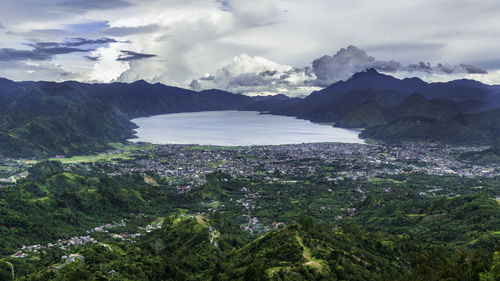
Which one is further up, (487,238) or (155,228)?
(487,238)

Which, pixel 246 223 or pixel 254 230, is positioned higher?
pixel 246 223

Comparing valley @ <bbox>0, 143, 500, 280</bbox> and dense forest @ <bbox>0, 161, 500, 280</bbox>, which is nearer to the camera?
dense forest @ <bbox>0, 161, 500, 280</bbox>

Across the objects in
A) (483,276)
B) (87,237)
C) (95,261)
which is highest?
(483,276)

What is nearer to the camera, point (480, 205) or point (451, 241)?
point (451, 241)

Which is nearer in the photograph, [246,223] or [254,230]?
[254,230]

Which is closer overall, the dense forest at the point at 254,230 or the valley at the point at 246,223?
the dense forest at the point at 254,230

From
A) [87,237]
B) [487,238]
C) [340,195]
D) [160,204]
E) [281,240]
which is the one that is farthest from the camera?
[340,195]

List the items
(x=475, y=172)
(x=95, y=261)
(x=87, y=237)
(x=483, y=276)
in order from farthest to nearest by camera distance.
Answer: (x=475, y=172)
(x=87, y=237)
(x=95, y=261)
(x=483, y=276)

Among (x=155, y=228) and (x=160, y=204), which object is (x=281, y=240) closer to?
(x=155, y=228)

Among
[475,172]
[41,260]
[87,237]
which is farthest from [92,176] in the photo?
[475,172]
